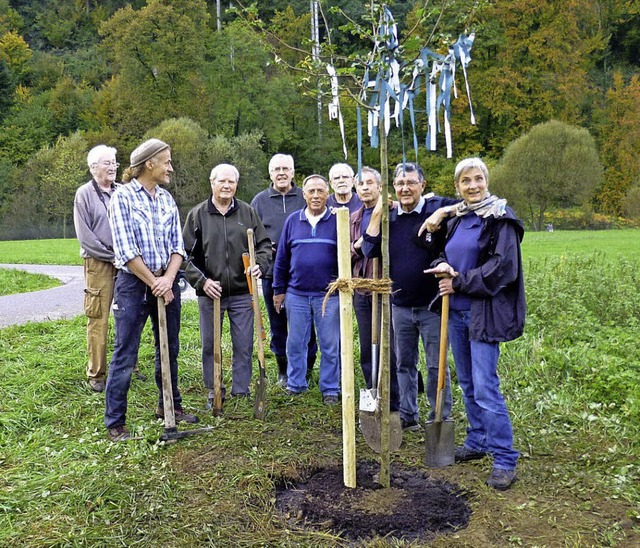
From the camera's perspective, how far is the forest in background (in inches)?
1276

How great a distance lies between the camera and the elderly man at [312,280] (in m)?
5.58

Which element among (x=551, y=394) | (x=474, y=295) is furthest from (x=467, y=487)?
(x=551, y=394)

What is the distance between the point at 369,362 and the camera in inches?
204

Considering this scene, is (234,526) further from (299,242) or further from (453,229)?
(299,242)

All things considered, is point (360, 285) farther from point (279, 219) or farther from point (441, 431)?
point (279, 219)

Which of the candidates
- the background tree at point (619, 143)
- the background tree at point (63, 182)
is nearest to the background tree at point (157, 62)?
the background tree at point (63, 182)

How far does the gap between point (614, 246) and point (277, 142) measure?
28173mm

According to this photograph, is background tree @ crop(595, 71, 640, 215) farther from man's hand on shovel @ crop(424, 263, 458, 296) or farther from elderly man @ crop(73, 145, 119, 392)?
man's hand on shovel @ crop(424, 263, 458, 296)

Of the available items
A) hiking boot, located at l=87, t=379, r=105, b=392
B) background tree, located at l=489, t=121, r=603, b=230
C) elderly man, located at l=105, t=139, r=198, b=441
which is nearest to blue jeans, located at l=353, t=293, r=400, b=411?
elderly man, located at l=105, t=139, r=198, b=441

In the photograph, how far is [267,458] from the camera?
14.5ft

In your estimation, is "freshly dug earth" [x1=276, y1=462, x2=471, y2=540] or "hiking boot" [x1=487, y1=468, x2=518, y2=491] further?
"hiking boot" [x1=487, y1=468, x2=518, y2=491]

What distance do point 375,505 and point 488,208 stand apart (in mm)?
1857

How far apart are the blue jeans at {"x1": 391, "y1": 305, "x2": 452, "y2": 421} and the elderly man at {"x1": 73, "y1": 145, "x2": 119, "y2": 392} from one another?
268 cm

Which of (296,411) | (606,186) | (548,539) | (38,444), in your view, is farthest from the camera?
(606,186)
